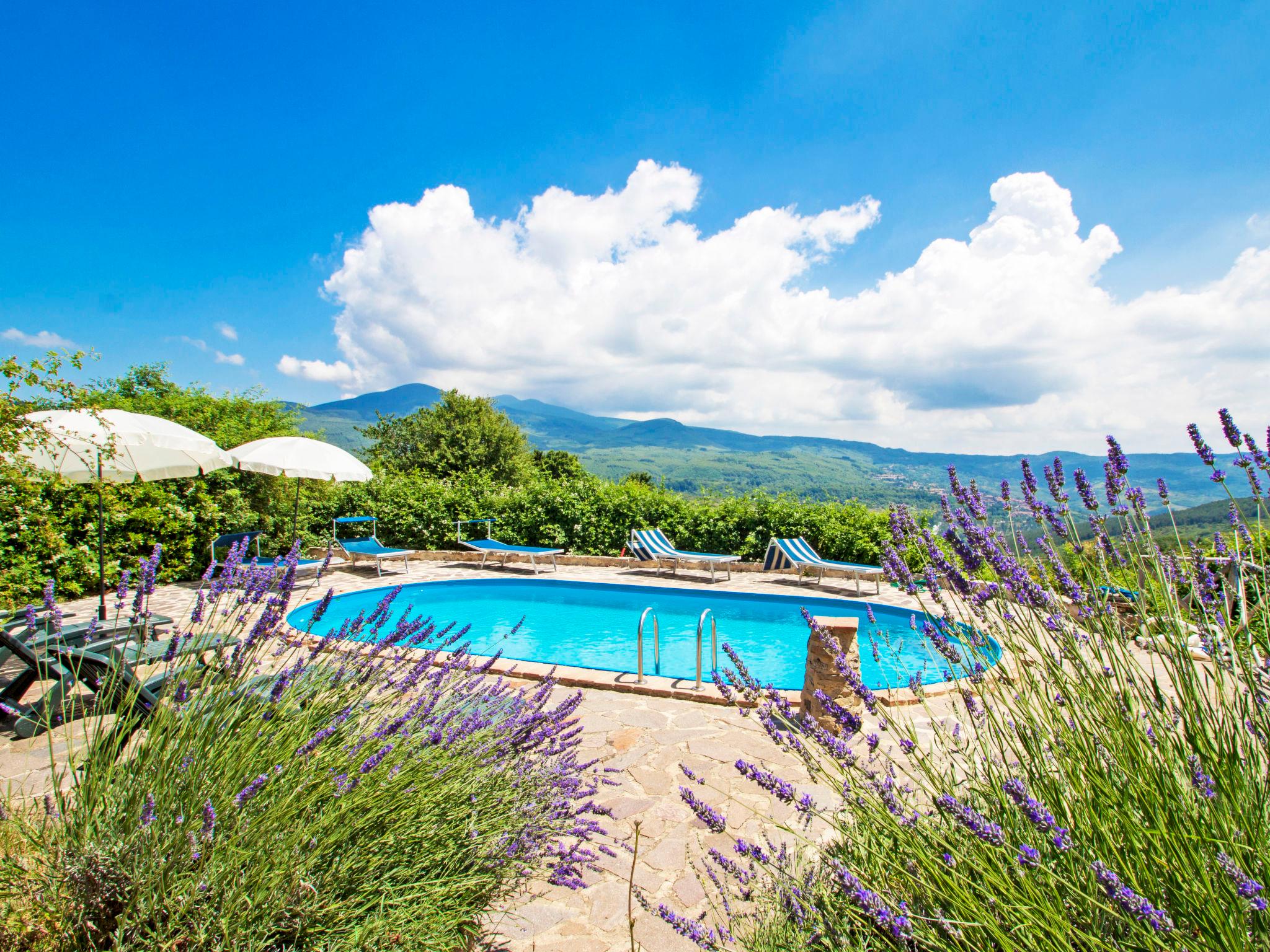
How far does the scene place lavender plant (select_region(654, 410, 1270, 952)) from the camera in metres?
1.00

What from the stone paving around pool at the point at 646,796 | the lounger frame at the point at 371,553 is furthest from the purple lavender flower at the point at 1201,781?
the lounger frame at the point at 371,553

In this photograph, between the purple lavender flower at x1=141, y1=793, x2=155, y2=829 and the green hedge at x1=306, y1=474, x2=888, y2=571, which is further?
the green hedge at x1=306, y1=474, x2=888, y2=571

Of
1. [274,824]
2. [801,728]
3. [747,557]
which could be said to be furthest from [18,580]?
[747,557]

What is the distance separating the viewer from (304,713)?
5.94ft

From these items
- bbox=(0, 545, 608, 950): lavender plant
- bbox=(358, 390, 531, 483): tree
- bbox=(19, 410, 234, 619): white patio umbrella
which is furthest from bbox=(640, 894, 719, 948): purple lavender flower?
bbox=(358, 390, 531, 483): tree

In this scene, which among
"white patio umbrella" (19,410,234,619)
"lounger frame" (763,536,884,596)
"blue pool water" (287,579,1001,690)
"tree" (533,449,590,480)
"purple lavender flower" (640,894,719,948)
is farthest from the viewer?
"tree" (533,449,590,480)

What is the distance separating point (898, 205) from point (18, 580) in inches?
529

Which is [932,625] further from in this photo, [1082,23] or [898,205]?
[898,205]

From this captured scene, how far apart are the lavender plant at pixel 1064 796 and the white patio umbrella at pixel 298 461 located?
9.70m

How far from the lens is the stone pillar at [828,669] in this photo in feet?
13.0

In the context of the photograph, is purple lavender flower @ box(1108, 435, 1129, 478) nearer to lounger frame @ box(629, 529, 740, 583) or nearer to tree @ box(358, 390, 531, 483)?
lounger frame @ box(629, 529, 740, 583)

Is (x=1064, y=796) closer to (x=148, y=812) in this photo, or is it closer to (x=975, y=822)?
(x=975, y=822)

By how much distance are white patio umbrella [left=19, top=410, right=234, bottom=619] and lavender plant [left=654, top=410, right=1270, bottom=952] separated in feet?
18.5

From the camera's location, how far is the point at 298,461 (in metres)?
9.52
